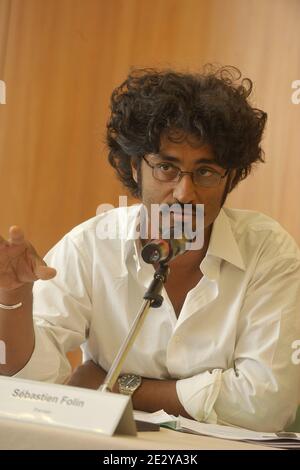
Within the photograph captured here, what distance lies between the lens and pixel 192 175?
1.73 m

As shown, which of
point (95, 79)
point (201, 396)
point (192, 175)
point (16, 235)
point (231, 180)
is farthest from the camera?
point (95, 79)

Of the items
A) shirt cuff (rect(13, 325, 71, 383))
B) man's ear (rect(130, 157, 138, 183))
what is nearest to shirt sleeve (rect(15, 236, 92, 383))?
shirt cuff (rect(13, 325, 71, 383))

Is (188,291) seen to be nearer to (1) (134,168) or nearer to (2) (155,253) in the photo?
(1) (134,168)

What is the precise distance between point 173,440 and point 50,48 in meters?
2.23

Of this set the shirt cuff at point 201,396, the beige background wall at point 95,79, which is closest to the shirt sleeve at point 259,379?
the shirt cuff at point 201,396

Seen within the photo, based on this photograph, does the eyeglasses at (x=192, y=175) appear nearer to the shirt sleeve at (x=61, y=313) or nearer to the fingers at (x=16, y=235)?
the shirt sleeve at (x=61, y=313)

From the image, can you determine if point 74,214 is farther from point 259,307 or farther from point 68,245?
point 259,307

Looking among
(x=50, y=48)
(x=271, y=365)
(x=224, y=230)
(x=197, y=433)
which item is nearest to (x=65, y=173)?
(x=50, y=48)

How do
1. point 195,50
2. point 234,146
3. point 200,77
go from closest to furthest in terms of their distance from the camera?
point 234,146 → point 200,77 → point 195,50

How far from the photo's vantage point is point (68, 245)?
1.91 meters

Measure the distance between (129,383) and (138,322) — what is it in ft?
1.94

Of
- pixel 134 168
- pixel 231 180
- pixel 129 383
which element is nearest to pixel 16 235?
pixel 129 383

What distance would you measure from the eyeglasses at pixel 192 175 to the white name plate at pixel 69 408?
78 centimetres

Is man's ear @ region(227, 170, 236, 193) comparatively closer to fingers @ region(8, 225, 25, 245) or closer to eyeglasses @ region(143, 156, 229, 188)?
eyeglasses @ region(143, 156, 229, 188)
